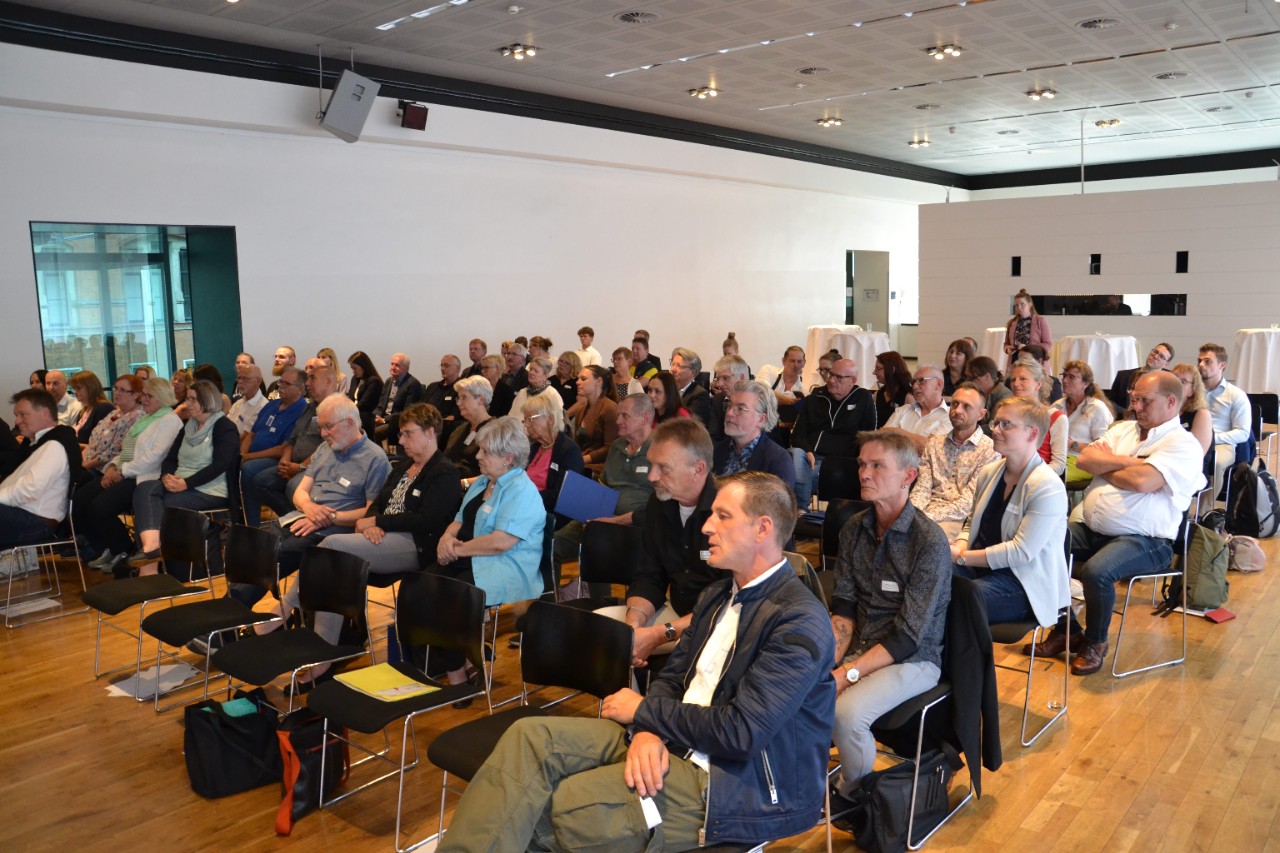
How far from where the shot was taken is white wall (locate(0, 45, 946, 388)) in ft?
29.0

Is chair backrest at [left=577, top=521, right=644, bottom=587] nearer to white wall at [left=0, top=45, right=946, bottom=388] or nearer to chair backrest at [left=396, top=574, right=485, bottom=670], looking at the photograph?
chair backrest at [left=396, top=574, right=485, bottom=670]

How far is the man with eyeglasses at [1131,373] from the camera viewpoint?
7.71 metres

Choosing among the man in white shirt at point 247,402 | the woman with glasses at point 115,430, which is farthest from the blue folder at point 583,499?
the man in white shirt at point 247,402

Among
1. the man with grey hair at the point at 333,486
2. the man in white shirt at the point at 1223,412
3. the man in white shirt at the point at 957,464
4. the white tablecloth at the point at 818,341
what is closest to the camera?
the man in white shirt at the point at 957,464

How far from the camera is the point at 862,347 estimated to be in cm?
1216

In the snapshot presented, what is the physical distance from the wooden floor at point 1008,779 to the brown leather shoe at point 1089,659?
9cm

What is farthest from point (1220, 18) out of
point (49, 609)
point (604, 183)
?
point (49, 609)

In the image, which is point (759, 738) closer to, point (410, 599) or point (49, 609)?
point (410, 599)

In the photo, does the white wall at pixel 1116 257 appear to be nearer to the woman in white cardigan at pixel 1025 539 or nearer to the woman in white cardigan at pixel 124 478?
the woman in white cardigan at pixel 1025 539

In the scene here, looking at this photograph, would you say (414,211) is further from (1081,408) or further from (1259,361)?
(1259,361)

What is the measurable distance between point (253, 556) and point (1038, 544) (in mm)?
3310

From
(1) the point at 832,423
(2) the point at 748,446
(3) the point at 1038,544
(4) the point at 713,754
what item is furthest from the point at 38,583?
(3) the point at 1038,544

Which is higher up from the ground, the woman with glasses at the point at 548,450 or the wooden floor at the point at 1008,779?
the woman with glasses at the point at 548,450

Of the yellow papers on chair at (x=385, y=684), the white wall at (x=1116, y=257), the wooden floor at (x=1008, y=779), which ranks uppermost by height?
the white wall at (x=1116, y=257)
